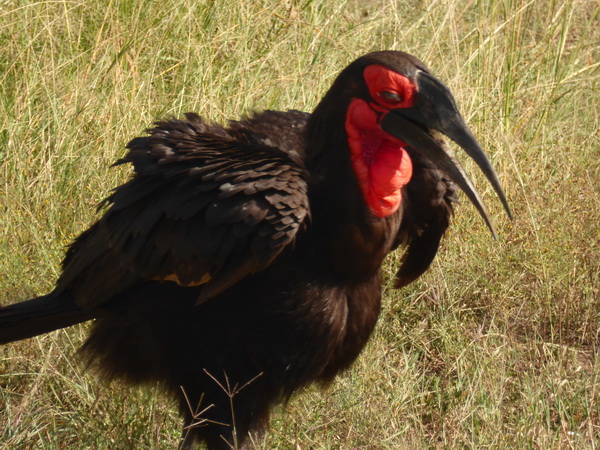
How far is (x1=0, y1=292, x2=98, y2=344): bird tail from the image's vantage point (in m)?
3.20

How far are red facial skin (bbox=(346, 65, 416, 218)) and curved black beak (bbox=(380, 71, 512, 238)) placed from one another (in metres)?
0.03

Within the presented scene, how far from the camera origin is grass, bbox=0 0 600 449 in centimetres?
327

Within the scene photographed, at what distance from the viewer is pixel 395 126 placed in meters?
2.84

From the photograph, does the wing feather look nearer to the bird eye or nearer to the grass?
→ the bird eye

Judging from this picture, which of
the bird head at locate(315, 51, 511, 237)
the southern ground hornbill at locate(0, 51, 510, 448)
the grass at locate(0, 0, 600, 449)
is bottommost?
the grass at locate(0, 0, 600, 449)

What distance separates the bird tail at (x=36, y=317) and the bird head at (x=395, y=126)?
1.00 m

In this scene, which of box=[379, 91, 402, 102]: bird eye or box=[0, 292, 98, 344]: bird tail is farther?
box=[0, 292, 98, 344]: bird tail

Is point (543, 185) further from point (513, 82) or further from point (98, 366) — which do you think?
point (98, 366)

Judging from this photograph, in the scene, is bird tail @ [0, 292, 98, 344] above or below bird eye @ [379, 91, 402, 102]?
below

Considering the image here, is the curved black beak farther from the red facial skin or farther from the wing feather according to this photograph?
the wing feather

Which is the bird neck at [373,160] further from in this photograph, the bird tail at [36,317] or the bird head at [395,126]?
the bird tail at [36,317]

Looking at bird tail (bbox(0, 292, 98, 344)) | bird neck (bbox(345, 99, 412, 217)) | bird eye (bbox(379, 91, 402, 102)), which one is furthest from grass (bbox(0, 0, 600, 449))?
bird eye (bbox(379, 91, 402, 102))

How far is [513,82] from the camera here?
5.03 metres

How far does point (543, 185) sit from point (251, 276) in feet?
6.51
